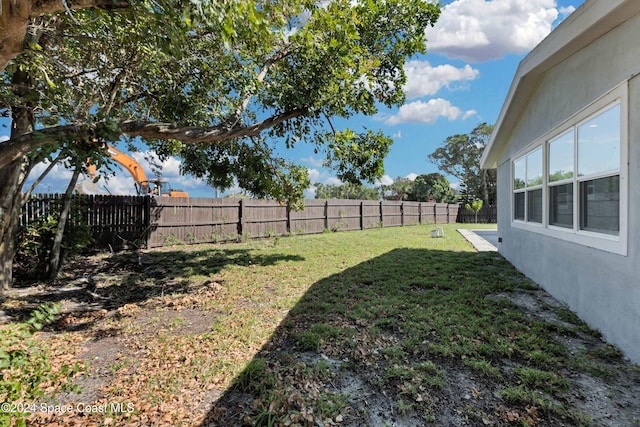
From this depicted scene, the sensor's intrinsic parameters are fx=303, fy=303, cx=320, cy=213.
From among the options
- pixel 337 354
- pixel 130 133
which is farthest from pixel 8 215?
pixel 337 354

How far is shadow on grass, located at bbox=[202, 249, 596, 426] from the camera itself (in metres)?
2.09

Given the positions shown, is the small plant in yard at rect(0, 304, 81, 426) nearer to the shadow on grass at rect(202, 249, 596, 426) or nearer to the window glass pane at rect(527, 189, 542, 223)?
the shadow on grass at rect(202, 249, 596, 426)

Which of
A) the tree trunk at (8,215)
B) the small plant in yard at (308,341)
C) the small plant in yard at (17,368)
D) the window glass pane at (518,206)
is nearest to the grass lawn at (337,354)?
the small plant in yard at (308,341)

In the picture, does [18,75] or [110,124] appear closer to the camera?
[110,124]

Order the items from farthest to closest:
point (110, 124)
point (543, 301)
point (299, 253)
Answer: point (299, 253) → point (543, 301) → point (110, 124)

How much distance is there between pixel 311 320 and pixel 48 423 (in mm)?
2443

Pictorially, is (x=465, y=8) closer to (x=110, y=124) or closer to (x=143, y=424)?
(x=110, y=124)

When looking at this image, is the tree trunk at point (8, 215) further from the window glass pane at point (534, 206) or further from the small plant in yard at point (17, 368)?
the window glass pane at point (534, 206)

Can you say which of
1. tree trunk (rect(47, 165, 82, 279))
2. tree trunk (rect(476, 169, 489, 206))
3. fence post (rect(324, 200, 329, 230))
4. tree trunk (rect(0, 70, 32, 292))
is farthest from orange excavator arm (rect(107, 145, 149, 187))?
tree trunk (rect(476, 169, 489, 206))

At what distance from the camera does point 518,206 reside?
681 centimetres

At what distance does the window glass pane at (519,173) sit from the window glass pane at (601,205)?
2766 millimetres

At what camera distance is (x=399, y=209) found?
19.9 meters

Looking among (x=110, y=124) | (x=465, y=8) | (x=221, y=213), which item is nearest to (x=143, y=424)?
(x=110, y=124)

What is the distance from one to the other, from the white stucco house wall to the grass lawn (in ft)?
1.38
